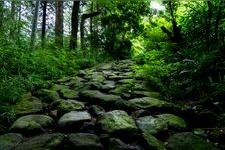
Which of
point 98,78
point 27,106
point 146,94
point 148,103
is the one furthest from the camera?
point 98,78

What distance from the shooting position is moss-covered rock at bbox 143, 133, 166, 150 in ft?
9.62

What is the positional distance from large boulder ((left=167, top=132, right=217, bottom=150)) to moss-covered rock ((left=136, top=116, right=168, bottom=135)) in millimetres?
225

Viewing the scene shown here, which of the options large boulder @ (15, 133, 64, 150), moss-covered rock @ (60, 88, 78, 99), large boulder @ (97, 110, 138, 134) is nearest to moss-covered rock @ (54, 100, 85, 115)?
moss-covered rock @ (60, 88, 78, 99)

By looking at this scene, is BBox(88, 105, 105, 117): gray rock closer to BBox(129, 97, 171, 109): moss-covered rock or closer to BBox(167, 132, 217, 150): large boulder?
BBox(129, 97, 171, 109): moss-covered rock

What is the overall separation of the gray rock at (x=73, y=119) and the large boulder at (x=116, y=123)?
19 centimetres

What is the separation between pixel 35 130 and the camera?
130 inches

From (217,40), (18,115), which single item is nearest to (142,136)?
(18,115)

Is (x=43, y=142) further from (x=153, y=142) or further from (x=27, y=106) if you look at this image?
(x=27, y=106)

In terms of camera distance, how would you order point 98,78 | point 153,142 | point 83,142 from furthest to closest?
1. point 98,78
2. point 153,142
3. point 83,142

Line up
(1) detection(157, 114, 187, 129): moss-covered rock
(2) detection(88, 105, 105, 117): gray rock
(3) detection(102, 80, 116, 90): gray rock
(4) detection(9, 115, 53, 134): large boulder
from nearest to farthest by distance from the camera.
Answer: (4) detection(9, 115, 53, 134): large boulder < (1) detection(157, 114, 187, 129): moss-covered rock < (2) detection(88, 105, 105, 117): gray rock < (3) detection(102, 80, 116, 90): gray rock

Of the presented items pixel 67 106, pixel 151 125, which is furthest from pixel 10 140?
pixel 151 125

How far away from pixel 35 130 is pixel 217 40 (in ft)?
12.6

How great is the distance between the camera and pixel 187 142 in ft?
10.0

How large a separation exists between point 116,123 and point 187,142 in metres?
0.77
